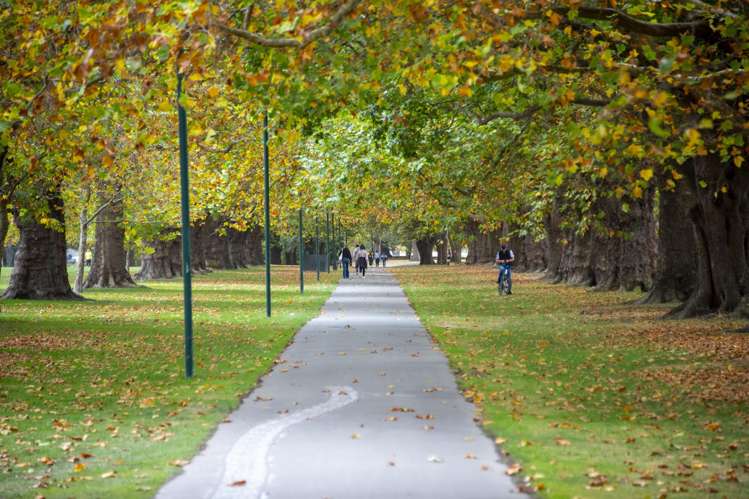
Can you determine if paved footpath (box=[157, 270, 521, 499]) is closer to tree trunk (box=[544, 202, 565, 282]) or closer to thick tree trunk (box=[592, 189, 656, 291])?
thick tree trunk (box=[592, 189, 656, 291])

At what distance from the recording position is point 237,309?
30453mm

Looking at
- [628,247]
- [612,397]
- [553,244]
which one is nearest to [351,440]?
[612,397]

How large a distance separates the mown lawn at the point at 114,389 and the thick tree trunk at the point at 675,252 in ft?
27.6

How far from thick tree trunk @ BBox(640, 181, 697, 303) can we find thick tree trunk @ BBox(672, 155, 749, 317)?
3.54 m

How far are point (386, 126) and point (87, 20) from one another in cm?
1124

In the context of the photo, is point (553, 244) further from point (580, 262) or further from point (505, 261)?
point (505, 261)

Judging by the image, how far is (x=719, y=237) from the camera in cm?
2308

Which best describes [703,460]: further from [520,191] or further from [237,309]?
[520,191]

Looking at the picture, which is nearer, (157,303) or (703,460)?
(703,460)

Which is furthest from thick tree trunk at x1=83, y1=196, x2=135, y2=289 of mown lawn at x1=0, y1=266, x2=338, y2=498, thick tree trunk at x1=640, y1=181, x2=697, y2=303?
thick tree trunk at x1=640, y1=181, x2=697, y2=303

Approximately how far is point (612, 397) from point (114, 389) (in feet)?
18.5

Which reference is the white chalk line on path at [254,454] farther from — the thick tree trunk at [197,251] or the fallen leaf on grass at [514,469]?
the thick tree trunk at [197,251]

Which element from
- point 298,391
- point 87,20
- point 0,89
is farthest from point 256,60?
point 87,20

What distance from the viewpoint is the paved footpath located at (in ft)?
24.8
